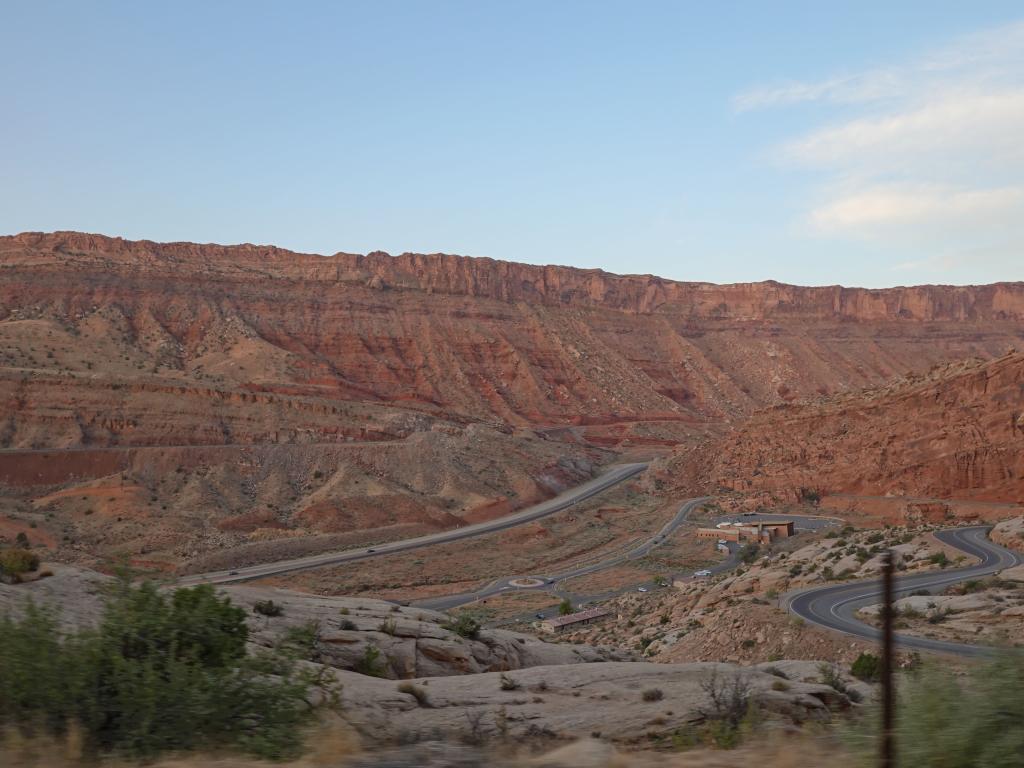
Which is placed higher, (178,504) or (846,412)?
→ (846,412)

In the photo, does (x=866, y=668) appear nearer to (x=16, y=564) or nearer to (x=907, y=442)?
(x=16, y=564)

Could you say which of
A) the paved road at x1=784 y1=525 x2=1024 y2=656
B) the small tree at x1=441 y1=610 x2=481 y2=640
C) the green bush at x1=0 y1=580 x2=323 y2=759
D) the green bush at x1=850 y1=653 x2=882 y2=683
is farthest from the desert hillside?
the paved road at x1=784 y1=525 x2=1024 y2=656

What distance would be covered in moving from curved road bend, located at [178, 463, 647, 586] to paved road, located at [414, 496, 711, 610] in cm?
772

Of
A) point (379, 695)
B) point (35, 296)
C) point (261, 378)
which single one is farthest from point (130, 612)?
point (35, 296)

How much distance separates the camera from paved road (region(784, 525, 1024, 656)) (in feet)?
60.2

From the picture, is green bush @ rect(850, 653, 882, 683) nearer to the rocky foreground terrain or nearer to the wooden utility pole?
the rocky foreground terrain

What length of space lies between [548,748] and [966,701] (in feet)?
13.1

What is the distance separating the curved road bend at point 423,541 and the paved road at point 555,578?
304 inches

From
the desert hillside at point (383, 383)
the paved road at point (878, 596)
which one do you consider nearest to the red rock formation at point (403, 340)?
the desert hillside at point (383, 383)

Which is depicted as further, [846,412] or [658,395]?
[658,395]

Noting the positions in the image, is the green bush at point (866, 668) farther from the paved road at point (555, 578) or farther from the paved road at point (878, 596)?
the paved road at point (555, 578)

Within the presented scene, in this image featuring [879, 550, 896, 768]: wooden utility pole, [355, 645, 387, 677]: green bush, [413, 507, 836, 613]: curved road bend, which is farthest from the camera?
[413, 507, 836, 613]: curved road bend

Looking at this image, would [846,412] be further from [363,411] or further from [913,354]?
[913,354]

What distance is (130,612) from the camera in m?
7.65
